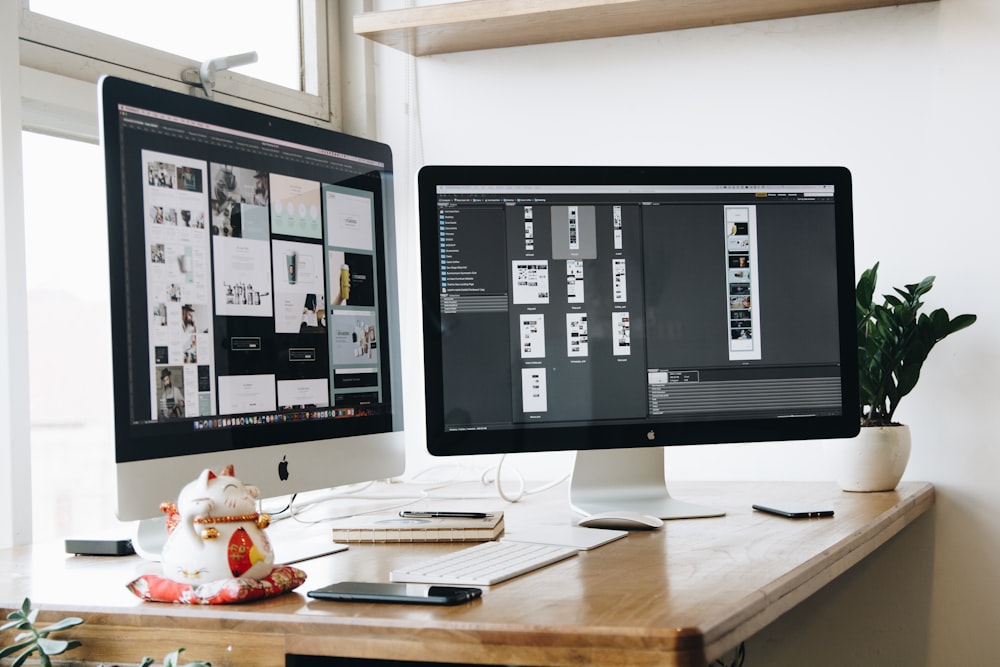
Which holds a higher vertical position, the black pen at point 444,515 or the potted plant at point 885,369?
the potted plant at point 885,369

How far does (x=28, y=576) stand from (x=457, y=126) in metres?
1.34

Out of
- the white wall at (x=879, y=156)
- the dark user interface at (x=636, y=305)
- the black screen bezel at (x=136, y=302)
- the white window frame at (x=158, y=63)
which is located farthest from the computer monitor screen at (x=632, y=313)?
the white window frame at (x=158, y=63)

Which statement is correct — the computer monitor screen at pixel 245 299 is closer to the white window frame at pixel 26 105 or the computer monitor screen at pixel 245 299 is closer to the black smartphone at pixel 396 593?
the black smartphone at pixel 396 593

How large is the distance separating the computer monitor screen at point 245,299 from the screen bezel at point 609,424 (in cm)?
8

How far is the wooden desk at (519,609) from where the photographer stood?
83 centimetres

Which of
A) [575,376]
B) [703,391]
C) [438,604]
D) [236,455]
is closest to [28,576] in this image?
[236,455]

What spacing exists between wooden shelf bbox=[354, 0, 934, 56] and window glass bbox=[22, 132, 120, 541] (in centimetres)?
64

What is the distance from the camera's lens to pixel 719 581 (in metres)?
1.00

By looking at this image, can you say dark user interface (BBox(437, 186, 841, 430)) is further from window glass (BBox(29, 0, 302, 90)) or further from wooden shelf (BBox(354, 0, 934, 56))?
window glass (BBox(29, 0, 302, 90))

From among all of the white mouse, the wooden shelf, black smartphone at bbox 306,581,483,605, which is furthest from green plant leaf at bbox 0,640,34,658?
the wooden shelf

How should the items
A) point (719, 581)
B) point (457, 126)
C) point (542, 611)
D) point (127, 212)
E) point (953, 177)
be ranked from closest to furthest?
point (542, 611) < point (719, 581) < point (127, 212) < point (953, 177) < point (457, 126)

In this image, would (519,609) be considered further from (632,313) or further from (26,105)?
(26,105)

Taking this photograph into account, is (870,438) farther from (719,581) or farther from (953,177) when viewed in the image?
(719,581)

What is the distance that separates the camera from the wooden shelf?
1.89 m
